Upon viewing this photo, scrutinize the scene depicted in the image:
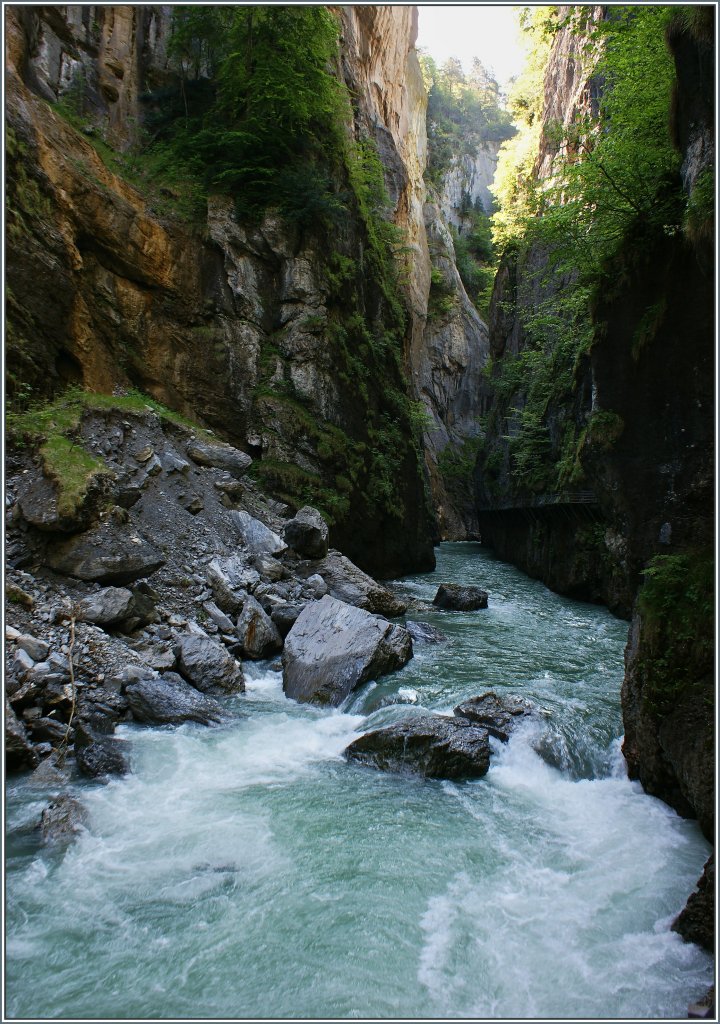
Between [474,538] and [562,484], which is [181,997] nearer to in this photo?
[562,484]

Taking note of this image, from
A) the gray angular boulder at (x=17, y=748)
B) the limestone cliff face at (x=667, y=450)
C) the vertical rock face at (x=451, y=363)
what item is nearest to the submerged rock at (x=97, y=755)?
the gray angular boulder at (x=17, y=748)

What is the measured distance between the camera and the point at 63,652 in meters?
7.78

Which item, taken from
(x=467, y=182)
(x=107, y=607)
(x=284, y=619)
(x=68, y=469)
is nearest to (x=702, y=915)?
(x=284, y=619)

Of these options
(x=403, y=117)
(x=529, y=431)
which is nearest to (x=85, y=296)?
(x=529, y=431)

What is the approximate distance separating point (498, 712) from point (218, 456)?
9.04 m

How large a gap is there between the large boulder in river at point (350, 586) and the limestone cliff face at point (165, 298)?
2694 mm

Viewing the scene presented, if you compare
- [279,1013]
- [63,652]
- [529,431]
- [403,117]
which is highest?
[403,117]

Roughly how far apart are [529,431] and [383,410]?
6.53 meters

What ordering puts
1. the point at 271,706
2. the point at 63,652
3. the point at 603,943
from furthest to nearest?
1. the point at 271,706
2. the point at 63,652
3. the point at 603,943

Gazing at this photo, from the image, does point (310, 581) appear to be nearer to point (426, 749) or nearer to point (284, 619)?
point (284, 619)

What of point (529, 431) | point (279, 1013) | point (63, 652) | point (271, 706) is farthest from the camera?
point (529, 431)

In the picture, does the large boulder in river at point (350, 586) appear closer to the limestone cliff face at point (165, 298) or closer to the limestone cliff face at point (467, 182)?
the limestone cliff face at point (165, 298)

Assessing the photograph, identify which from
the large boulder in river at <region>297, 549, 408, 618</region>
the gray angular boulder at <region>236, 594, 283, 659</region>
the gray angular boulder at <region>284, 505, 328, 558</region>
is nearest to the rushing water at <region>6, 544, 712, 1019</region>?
the gray angular boulder at <region>236, 594, 283, 659</region>

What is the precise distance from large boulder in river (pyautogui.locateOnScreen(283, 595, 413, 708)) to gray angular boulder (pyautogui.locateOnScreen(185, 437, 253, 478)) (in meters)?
4.70
